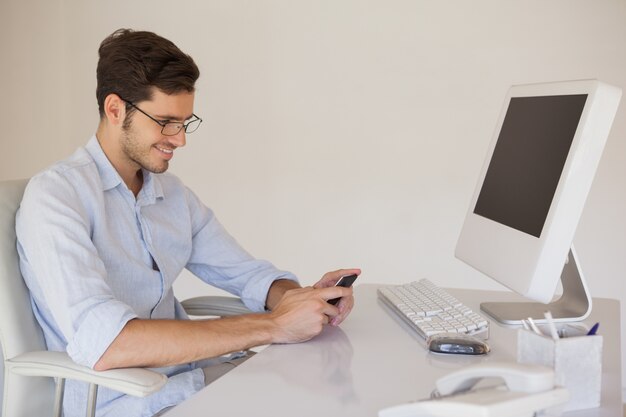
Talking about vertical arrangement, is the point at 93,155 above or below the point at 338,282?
above

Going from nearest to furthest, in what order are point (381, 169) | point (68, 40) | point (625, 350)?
point (625, 350), point (381, 169), point (68, 40)

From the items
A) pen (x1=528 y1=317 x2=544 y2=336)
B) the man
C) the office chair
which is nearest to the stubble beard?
the man

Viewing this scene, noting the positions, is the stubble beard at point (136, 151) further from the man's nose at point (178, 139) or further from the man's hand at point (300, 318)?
the man's hand at point (300, 318)

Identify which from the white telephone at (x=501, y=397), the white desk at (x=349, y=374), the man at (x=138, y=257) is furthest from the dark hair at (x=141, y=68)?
the white telephone at (x=501, y=397)

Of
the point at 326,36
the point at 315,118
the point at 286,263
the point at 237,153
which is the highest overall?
the point at 326,36

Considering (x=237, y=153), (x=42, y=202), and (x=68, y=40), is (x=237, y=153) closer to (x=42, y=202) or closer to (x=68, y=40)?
(x=68, y=40)

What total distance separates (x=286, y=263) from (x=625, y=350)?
70.9 inches

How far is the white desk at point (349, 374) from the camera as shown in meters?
1.32

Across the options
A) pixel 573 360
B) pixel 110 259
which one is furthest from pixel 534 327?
pixel 110 259

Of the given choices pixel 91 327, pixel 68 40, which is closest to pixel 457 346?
pixel 91 327

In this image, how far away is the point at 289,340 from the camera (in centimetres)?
175

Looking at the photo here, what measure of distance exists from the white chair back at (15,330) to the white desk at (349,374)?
20.6 inches

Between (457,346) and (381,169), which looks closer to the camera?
(457,346)

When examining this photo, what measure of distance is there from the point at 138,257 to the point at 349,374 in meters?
0.78
